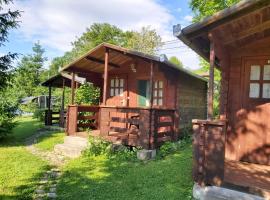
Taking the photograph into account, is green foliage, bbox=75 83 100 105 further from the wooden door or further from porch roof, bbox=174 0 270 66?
the wooden door

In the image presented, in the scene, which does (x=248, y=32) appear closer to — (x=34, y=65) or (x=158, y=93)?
(x=158, y=93)

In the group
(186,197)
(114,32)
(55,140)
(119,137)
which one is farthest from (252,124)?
(114,32)

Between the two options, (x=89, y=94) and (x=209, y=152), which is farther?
(x=89, y=94)

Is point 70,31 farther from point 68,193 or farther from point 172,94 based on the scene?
point 68,193

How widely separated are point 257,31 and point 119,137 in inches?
181

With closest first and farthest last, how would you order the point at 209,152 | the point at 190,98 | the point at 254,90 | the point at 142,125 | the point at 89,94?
the point at 209,152, the point at 254,90, the point at 142,125, the point at 190,98, the point at 89,94

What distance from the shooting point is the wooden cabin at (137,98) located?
24.7 feet

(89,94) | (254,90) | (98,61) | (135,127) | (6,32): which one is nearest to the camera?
(254,90)

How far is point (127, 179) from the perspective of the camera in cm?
554

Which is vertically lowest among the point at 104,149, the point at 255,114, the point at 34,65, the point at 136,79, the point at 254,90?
the point at 104,149

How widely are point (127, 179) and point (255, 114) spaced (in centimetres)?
312

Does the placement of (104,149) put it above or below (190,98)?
below

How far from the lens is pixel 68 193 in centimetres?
495

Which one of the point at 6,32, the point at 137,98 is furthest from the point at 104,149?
the point at 6,32
